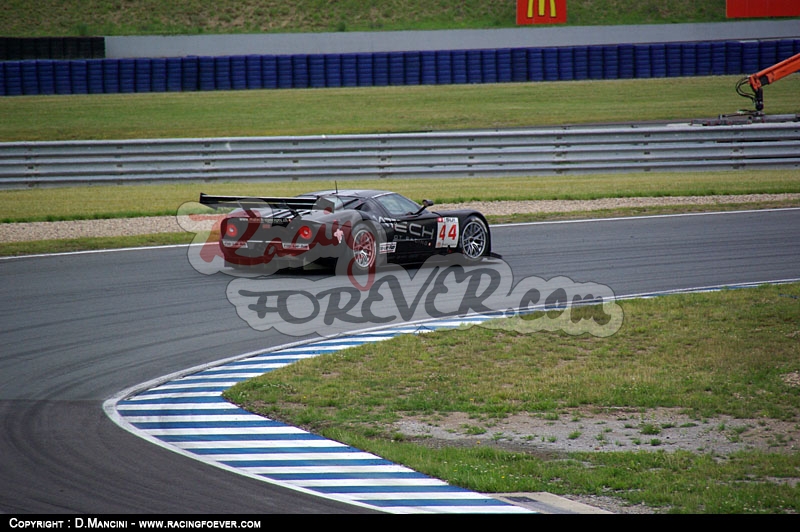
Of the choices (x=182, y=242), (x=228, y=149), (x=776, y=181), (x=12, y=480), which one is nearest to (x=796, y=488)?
(x=12, y=480)

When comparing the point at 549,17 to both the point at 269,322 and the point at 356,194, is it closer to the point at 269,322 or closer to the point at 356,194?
the point at 356,194

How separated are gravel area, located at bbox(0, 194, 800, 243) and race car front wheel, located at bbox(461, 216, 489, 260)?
446 centimetres

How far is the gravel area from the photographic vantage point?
16156 mm

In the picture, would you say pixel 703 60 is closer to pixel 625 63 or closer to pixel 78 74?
pixel 625 63

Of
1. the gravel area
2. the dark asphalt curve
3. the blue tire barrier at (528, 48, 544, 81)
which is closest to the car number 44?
the dark asphalt curve

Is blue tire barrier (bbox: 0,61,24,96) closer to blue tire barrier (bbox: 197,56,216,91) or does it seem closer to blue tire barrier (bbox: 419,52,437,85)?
blue tire barrier (bbox: 197,56,216,91)

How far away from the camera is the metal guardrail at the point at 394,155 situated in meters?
22.4

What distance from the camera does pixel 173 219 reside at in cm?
1780

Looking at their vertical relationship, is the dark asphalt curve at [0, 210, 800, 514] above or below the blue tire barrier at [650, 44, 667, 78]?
below

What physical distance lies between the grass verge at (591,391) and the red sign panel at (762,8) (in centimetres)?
3124

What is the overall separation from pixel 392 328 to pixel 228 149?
44.6ft

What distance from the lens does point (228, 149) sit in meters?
22.6

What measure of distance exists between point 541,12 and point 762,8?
8.81 meters

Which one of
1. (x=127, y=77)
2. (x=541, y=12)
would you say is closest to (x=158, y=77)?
(x=127, y=77)
